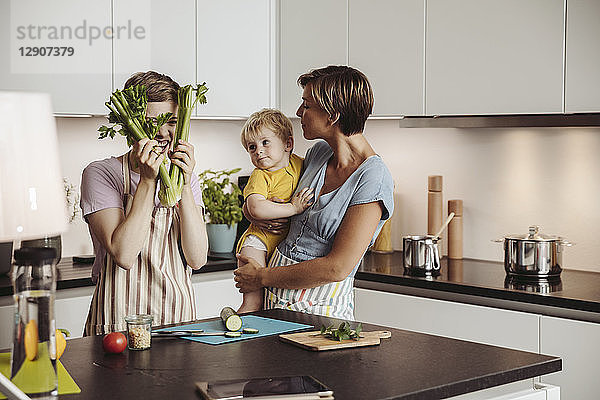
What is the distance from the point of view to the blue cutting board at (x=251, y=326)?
2.24 meters

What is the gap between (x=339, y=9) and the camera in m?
4.14

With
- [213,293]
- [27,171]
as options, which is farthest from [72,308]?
[27,171]

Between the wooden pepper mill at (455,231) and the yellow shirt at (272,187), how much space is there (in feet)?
4.37

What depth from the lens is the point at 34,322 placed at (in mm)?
1579

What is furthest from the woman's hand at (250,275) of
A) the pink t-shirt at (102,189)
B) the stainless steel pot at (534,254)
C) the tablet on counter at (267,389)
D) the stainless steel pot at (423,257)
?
the stainless steel pot at (534,254)

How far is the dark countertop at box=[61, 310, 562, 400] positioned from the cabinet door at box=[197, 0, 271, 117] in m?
2.07

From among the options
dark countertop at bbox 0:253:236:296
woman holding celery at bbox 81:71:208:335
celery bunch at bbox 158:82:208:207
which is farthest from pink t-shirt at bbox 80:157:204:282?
dark countertop at bbox 0:253:236:296

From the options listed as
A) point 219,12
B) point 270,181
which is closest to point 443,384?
point 270,181

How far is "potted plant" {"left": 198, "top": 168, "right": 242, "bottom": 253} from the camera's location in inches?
171

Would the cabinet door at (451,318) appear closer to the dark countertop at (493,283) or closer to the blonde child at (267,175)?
the dark countertop at (493,283)

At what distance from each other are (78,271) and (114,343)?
175 centimetres

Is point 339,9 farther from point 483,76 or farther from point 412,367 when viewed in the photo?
point 412,367

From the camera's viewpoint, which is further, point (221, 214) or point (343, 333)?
point (221, 214)

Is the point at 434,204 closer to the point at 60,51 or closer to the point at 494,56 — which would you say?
the point at 494,56
